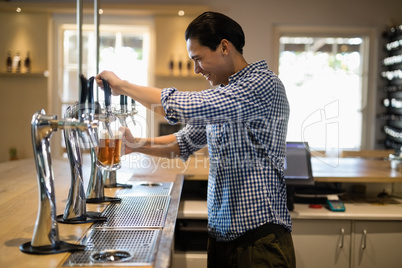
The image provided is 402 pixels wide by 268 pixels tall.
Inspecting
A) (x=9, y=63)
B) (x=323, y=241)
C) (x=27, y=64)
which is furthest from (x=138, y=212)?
(x=9, y=63)

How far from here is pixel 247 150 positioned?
1.63 m

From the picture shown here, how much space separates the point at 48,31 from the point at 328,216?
4.50 metres

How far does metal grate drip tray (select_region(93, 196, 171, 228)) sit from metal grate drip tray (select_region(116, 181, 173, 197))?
94 mm

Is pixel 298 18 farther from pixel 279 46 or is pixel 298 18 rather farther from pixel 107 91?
pixel 107 91

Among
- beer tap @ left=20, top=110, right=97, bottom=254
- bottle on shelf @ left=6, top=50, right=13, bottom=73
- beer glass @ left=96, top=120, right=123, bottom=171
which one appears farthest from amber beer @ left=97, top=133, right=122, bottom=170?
bottle on shelf @ left=6, top=50, right=13, bottom=73

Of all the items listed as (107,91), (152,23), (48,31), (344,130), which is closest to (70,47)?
(48,31)

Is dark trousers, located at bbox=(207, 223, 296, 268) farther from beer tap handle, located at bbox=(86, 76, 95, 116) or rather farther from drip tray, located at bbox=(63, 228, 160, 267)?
beer tap handle, located at bbox=(86, 76, 95, 116)

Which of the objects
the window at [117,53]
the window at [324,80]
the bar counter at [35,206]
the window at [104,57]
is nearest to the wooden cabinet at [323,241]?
the bar counter at [35,206]

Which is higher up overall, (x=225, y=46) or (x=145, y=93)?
(x=225, y=46)

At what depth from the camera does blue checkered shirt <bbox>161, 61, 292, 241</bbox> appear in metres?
1.52

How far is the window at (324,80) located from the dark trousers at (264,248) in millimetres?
4851

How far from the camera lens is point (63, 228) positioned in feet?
4.91

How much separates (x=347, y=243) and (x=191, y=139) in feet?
4.27

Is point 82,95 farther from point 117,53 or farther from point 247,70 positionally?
point 117,53
